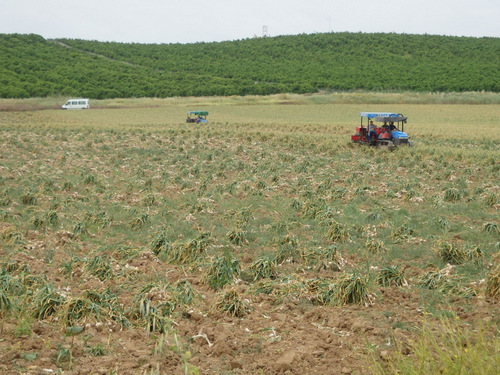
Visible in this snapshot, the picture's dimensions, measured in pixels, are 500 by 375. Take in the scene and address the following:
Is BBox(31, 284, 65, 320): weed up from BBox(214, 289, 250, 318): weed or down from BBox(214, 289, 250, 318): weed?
up

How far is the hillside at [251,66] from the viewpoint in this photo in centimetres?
7406

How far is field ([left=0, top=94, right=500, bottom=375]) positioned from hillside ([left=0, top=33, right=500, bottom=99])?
2094 inches

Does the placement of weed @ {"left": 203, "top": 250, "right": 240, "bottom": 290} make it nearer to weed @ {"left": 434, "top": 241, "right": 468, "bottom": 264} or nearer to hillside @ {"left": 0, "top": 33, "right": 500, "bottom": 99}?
weed @ {"left": 434, "top": 241, "right": 468, "bottom": 264}

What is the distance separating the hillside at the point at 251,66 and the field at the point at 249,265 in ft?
175

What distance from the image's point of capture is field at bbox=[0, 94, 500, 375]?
611 centimetres

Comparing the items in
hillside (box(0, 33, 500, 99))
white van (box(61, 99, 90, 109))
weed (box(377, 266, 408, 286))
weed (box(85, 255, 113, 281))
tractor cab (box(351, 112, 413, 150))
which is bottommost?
weed (box(377, 266, 408, 286))

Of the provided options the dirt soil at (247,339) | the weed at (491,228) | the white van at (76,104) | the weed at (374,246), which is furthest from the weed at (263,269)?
the white van at (76,104)

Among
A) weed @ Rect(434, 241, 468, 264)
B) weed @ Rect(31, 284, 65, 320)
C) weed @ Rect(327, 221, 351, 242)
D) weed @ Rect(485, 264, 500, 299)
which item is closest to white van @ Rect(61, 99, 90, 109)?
weed @ Rect(327, 221, 351, 242)

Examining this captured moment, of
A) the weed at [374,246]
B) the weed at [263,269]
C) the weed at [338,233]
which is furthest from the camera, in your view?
the weed at [338,233]

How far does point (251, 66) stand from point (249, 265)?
95.5m

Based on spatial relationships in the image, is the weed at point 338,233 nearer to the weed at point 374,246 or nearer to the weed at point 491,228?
the weed at point 374,246

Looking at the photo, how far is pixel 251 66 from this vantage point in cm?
10175

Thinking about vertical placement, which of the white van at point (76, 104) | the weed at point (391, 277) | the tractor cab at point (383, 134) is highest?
the white van at point (76, 104)

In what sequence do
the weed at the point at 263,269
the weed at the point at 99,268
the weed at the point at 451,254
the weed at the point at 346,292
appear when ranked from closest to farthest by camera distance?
1. the weed at the point at 346,292
2. the weed at the point at 99,268
3. the weed at the point at 263,269
4. the weed at the point at 451,254
